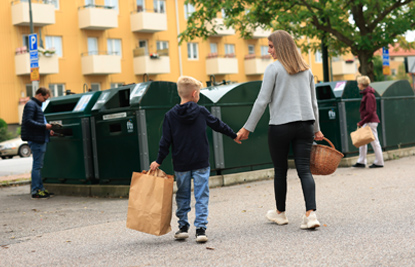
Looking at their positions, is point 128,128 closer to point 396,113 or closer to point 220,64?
point 396,113

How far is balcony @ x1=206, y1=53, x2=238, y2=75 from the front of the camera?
136ft

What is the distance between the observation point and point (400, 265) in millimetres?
4059

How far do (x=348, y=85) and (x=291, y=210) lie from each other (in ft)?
19.8

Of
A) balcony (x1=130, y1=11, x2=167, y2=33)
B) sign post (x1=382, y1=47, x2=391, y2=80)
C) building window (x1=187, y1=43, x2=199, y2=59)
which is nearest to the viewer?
sign post (x1=382, y1=47, x2=391, y2=80)

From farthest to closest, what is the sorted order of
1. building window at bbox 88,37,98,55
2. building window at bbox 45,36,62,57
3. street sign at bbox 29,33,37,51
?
building window at bbox 88,37,98,55 → building window at bbox 45,36,62,57 → street sign at bbox 29,33,37,51

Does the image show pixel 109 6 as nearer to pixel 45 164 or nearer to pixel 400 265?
pixel 45 164

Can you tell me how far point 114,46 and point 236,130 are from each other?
2840 cm

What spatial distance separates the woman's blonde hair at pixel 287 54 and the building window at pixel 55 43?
30459mm

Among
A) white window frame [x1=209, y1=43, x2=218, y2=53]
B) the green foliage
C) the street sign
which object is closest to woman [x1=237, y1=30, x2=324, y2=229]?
the street sign

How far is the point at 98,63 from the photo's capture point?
35.4m

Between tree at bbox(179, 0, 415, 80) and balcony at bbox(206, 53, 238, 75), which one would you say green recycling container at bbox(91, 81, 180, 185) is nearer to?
tree at bbox(179, 0, 415, 80)

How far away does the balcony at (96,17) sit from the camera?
34781 mm

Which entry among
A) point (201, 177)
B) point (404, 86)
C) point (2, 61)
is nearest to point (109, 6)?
point (2, 61)

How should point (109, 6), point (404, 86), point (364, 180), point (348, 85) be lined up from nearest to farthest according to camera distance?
1. point (364, 180)
2. point (348, 85)
3. point (404, 86)
4. point (109, 6)
